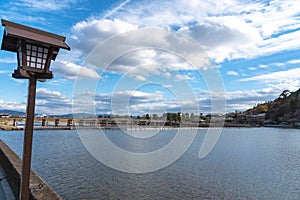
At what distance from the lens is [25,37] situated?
2.85 m

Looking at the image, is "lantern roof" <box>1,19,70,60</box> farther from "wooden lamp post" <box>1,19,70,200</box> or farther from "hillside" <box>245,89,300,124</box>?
"hillside" <box>245,89,300,124</box>

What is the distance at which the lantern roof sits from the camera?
9.29 feet

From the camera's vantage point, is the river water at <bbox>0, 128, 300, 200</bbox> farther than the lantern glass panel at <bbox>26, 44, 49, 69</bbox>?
Yes

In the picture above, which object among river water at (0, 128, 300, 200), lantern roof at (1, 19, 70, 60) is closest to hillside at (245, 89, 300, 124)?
river water at (0, 128, 300, 200)

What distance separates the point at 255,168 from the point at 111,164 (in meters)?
7.65

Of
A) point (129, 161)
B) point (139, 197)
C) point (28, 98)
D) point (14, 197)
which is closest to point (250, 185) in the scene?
point (139, 197)

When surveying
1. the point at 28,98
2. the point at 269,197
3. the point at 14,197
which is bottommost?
the point at 269,197

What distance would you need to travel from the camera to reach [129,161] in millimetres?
13609

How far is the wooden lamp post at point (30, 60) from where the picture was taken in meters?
2.96

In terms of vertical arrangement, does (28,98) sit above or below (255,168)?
above

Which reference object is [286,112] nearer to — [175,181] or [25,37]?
[175,181]

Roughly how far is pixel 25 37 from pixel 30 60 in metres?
0.32

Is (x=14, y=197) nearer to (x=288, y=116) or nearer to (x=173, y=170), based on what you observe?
(x=173, y=170)

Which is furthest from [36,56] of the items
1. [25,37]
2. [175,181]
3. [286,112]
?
[286,112]
